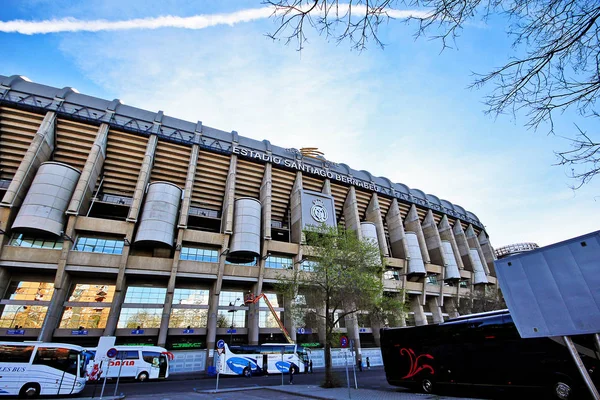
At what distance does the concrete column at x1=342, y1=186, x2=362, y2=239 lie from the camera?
4076 centimetres

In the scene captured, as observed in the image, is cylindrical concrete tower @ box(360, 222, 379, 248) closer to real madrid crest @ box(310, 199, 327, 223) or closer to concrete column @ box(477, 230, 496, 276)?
real madrid crest @ box(310, 199, 327, 223)

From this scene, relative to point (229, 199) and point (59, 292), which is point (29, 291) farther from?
point (229, 199)

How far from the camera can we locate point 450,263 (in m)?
46.7

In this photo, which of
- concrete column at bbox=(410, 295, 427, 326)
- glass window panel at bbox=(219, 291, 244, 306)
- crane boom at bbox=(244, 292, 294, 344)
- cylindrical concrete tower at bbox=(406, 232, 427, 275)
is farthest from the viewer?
cylindrical concrete tower at bbox=(406, 232, 427, 275)

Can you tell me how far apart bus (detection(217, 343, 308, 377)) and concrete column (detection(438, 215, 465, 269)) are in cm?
3506

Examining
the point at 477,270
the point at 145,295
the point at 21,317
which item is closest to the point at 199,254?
the point at 145,295

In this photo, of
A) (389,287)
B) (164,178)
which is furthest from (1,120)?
(389,287)

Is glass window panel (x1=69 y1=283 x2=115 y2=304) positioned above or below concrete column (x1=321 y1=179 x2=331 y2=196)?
below

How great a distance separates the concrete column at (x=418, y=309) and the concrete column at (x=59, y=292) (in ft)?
143

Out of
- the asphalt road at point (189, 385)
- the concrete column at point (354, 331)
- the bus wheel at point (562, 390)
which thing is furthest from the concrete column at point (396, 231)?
the bus wheel at point (562, 390)

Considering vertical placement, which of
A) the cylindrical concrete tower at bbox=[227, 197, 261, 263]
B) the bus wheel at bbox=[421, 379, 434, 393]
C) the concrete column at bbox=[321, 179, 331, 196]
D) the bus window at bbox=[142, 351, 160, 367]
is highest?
the concrete column at bbox=[321, 179, 331, 196]

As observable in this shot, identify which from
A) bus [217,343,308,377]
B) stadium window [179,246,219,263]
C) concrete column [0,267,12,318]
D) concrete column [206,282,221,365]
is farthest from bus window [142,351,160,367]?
concrete column [0,267,12,318]

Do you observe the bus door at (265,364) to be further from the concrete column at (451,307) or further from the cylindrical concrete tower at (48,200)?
the concrete column at (451,307)

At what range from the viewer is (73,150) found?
105 ft
